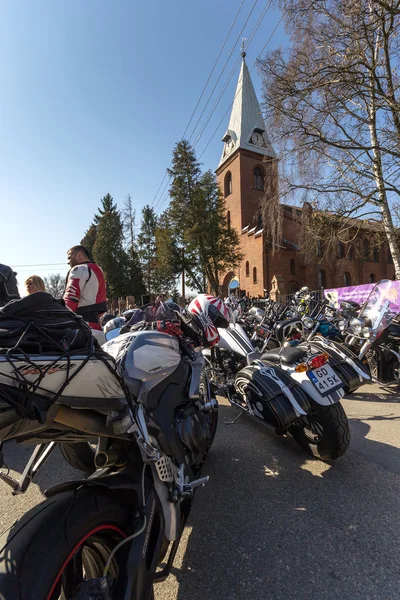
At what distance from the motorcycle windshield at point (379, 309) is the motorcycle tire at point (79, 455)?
13.8 ft

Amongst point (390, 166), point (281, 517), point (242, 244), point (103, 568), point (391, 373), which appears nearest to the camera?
point (103, 568)

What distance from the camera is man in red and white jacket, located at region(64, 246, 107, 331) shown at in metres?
3.32

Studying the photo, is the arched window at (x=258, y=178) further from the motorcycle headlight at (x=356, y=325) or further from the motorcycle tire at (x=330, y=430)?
the motorcycle tire at (x=330, y=430)

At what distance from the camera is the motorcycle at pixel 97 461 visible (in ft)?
2.99

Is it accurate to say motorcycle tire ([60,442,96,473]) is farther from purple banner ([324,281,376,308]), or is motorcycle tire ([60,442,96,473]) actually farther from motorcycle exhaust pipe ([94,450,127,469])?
purple banner ([324,281,376,308])

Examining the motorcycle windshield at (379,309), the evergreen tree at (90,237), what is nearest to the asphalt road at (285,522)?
the motorcycle windshield at (379,309)

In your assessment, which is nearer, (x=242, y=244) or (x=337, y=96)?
(x=337, y=96)

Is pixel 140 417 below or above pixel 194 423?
above

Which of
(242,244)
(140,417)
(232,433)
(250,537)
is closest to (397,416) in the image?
(232,433)

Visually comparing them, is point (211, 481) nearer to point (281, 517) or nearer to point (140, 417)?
point (281, 517)

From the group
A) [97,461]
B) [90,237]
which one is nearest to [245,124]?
[90,237]

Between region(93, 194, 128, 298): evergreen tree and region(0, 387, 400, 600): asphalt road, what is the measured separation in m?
30.7

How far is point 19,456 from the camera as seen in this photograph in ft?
10.4

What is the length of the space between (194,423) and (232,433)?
196cm
